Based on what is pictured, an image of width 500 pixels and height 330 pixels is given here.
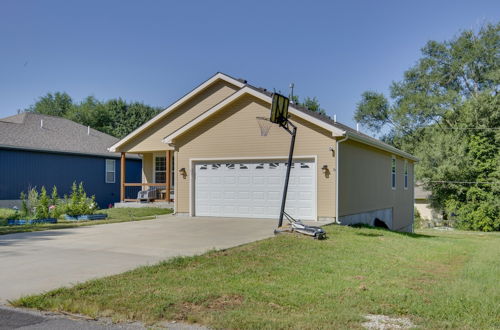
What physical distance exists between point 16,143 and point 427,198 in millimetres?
33359

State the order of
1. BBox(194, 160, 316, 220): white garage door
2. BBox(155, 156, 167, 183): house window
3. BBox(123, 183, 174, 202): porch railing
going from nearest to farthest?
BBox(194, 160, 316, 220): white garage door → BBox(123, 183, 174, 202): porch railing → BBox(155, 156, 167, 183): house window

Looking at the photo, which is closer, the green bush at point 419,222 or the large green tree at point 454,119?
the large green tree at point 454,119

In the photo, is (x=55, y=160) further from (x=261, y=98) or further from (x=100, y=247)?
(x=100, y=247)

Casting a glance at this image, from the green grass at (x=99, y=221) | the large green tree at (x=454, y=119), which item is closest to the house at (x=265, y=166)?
the green grass at (x=99, y=221)

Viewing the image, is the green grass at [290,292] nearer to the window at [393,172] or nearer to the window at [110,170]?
the window at [393,172]

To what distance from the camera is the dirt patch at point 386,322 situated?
4508 mm

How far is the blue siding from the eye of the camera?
20.5 metres

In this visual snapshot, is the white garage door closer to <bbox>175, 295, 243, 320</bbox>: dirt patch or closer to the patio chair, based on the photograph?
the patio chair

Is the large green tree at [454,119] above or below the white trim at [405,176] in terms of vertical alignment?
above

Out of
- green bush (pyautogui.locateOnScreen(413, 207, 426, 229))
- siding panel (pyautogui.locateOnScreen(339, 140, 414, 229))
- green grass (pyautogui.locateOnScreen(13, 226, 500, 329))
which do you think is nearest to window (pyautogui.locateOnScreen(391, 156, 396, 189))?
siding panel (pyautogui.locateOnScreen(339, 140, 414, 229))

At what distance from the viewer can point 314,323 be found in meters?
4.52

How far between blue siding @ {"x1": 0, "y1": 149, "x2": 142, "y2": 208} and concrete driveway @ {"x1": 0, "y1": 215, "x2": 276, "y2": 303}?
31.8ft

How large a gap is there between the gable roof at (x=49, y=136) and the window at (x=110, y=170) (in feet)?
1.85

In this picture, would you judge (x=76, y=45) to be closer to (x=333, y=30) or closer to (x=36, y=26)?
(x=36, y=26)
